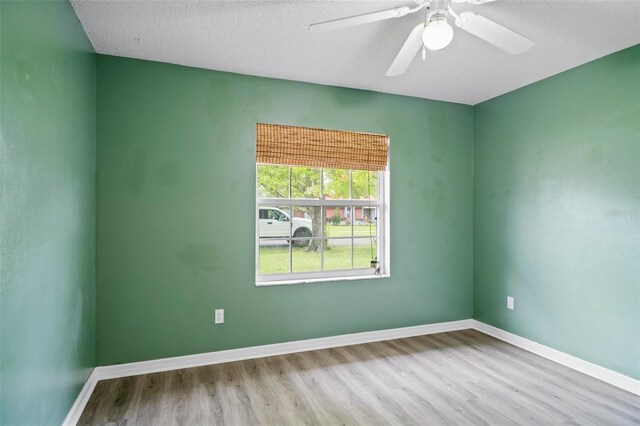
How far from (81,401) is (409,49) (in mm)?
2889

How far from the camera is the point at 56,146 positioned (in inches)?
69.5

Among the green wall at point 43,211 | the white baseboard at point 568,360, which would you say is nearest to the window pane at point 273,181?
the green wall at point 43,211

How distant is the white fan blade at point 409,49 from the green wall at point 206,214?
1167 millimetres

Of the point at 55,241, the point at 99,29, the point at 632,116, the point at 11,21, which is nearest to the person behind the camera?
the point at 11,21

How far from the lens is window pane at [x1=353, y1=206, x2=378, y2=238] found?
343 cm

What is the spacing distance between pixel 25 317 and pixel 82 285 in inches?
34.2

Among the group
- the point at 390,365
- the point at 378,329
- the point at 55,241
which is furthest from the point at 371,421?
the point at 55,241

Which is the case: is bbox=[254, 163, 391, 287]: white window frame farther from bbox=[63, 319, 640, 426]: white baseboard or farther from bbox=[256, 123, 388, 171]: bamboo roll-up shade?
bbox=[63, 319, 640, 426]: white baseboard

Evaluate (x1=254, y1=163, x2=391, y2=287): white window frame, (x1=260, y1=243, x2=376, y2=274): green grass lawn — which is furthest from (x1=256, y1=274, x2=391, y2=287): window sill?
(x1=260, y1=243, x2=376, y2=274): green grass lawn

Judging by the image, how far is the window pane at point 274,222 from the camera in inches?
122

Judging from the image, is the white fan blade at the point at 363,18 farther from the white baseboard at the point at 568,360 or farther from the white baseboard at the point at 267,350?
the white baseboard at the point at 568,360

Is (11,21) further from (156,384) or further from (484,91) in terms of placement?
(484,91)

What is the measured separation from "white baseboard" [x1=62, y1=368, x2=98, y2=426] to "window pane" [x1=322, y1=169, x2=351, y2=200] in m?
2.30

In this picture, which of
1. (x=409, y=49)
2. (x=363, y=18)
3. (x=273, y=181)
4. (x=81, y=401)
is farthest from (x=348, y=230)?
(x=81, y=401)
